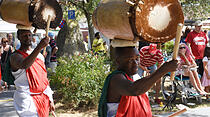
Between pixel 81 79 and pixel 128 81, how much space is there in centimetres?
424

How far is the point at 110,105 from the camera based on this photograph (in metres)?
2.85

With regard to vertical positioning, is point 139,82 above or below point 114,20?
below

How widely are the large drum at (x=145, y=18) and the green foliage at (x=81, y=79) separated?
14.1 ft

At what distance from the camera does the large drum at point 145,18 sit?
2.32 m

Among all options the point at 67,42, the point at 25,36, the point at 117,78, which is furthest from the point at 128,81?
the point at 67,42

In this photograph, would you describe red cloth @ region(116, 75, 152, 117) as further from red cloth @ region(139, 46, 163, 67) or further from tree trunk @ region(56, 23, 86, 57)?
tree trunk @ region(56, 23, 86, 57)

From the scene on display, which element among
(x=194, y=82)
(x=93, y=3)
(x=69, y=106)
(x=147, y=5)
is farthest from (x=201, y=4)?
(x=147, y=5)

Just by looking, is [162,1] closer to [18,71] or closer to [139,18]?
[139,18]

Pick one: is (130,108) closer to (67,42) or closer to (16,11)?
(16,11)

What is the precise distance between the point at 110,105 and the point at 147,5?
1.02 metres

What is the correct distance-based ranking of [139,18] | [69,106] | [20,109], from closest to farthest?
[139,18]
[20,109]
[69,106]

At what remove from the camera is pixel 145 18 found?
2.35 metres

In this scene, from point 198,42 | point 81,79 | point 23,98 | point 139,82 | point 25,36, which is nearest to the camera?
point 139,82

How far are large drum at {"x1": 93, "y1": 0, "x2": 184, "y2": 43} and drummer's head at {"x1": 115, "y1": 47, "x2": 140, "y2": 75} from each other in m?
0.25
